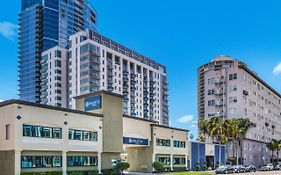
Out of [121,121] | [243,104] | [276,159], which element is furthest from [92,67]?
[121,121]

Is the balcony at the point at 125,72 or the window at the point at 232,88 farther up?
the balcony at the point at 125,72

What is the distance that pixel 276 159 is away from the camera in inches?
5281

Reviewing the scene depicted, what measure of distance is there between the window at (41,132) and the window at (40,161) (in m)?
2.55

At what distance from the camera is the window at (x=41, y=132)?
42.8 metres

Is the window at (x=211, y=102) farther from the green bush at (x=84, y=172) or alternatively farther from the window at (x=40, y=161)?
the window at (x=40, y=161)

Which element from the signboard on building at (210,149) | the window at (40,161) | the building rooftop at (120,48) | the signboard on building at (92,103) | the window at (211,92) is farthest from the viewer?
the building rooftop at (120,48)

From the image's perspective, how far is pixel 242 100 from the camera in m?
110

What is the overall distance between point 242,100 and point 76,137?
71.6m

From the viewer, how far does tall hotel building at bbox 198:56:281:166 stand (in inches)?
4353

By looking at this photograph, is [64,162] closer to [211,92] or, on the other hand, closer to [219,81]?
[219,81]

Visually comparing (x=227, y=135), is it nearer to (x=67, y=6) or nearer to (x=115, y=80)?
(x=115, y=80)

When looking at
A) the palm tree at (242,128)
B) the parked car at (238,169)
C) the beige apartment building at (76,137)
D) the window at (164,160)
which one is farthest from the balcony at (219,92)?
the beige apartment building at (76,137)

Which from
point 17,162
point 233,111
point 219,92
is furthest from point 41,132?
point 219,92

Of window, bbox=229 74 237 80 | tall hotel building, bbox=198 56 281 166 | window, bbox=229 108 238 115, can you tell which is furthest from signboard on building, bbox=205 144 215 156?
window, bbox=229 74 237 80
